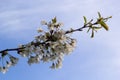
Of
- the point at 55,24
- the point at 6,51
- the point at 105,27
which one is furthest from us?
the point at 55,24

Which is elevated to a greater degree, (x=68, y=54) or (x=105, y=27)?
(x=105, y=27)

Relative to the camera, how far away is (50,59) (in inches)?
285

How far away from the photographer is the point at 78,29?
6605 millimetres

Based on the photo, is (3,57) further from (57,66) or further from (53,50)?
(57,66)

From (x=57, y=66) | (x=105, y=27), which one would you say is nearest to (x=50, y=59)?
(x=57, y=66)

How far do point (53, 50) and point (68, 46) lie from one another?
39 centimetres

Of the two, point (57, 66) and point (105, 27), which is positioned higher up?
point (105, 27)

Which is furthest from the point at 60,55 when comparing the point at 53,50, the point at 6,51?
the point at 6,51

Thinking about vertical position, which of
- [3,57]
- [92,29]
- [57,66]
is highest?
[92,29]

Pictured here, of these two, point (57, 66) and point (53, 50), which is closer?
point (53, 50)

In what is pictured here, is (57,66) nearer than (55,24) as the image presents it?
No

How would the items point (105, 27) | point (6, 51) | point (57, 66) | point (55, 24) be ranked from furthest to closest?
1. point (57, 66)
2. point (55, 24)
3. point (6, 51)
4. point (105, 27)

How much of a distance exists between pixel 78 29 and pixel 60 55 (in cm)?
99

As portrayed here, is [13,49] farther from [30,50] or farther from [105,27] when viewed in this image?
[105,27]
